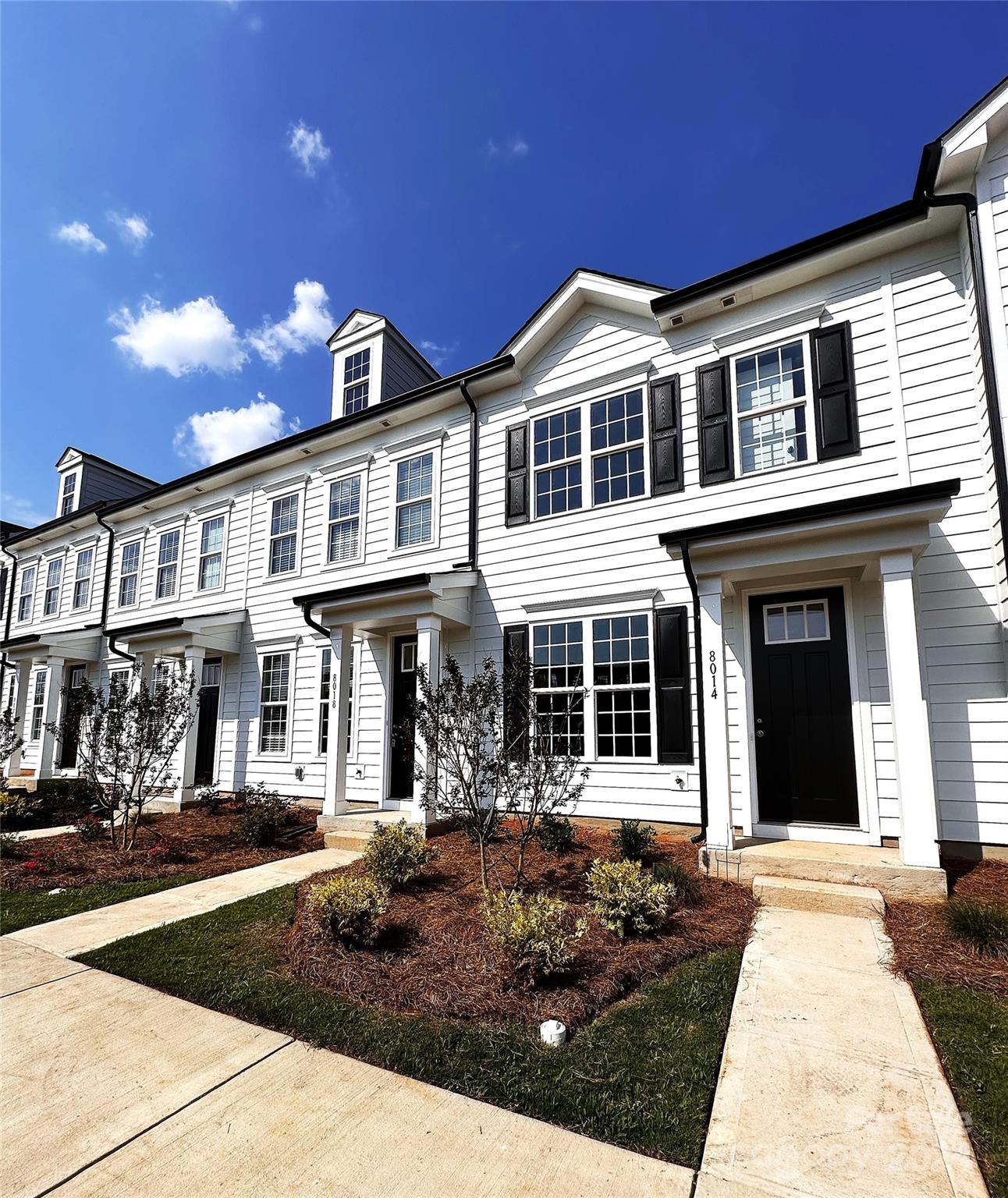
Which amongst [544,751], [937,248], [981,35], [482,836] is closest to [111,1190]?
[482,836]

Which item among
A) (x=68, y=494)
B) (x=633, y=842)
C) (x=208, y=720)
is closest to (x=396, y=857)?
(x=633, y=842)

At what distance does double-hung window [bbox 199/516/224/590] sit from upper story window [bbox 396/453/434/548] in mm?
5212

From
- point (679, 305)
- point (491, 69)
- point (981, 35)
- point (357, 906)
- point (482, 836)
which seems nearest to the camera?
point (357, 906)

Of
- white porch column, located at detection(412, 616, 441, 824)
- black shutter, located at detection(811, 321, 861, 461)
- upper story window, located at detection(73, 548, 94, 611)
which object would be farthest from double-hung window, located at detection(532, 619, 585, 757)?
upper story window, located at detection(73, 548, 94, 611)

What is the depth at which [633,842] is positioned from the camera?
6367 mm

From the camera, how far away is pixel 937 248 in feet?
22.5

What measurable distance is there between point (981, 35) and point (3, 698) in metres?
25.6

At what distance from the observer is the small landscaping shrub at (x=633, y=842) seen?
20.9 ft

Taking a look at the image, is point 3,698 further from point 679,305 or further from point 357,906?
point 679,305

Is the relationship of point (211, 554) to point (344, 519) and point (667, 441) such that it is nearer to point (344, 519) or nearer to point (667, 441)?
point (344, 519)

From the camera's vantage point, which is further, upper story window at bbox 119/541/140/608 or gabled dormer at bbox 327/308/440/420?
upper story window at bbox 119/541/140/608

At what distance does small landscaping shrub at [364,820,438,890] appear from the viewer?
612 cm

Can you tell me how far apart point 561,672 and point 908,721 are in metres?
4.24

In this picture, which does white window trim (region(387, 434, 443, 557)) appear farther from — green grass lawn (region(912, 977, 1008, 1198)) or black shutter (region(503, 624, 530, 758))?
green grass lawn (region(912, 977, 1008, 1198))
